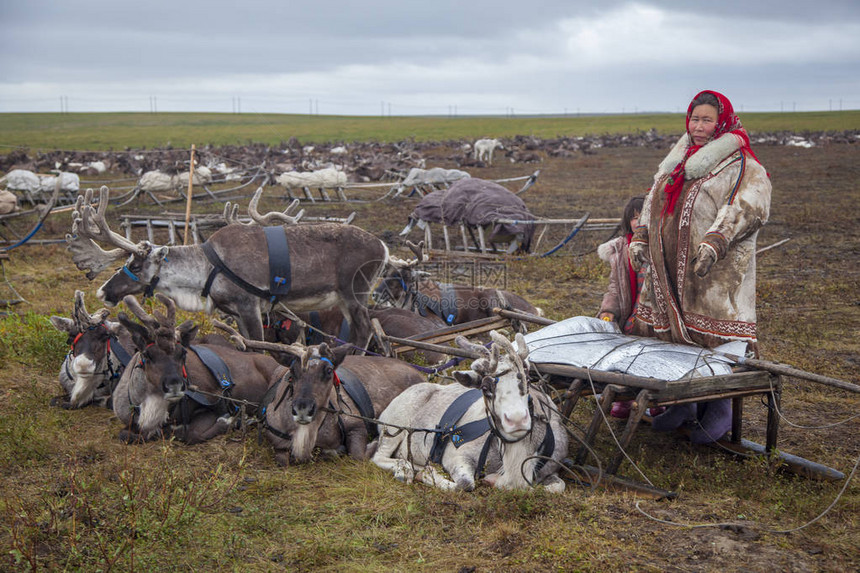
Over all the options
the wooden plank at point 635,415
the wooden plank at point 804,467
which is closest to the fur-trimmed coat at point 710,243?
the wooden plank at point 804,467

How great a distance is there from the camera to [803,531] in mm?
4555

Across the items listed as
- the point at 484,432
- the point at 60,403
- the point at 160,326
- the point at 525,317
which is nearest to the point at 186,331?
the point at 160,326

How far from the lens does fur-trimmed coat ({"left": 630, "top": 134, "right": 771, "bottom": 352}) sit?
5426 millimetres

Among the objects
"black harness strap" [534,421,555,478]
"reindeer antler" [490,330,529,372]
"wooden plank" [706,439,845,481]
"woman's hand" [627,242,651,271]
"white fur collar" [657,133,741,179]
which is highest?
"white fur collar" [657,133,741,179]

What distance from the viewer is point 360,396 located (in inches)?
259

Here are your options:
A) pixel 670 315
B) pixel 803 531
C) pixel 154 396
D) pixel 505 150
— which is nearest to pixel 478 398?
pixel 670 315

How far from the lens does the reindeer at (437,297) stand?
984 cm

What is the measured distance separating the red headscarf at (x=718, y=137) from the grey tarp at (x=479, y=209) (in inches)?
347

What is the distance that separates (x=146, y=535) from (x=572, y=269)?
10735mm

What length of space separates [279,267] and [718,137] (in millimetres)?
4507

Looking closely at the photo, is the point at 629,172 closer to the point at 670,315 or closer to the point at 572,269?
the point at 572,269

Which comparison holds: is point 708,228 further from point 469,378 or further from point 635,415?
point 469,378

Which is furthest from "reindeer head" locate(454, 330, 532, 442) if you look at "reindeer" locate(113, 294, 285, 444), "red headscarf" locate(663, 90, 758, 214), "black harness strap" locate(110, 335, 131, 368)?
"black harness strap" locate(110, 335, 131, 368)

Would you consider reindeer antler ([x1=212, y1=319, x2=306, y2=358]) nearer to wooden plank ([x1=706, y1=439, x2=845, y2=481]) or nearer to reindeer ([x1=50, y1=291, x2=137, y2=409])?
reindeer ([x1=50, y1=291, x2=137, y2=409])
